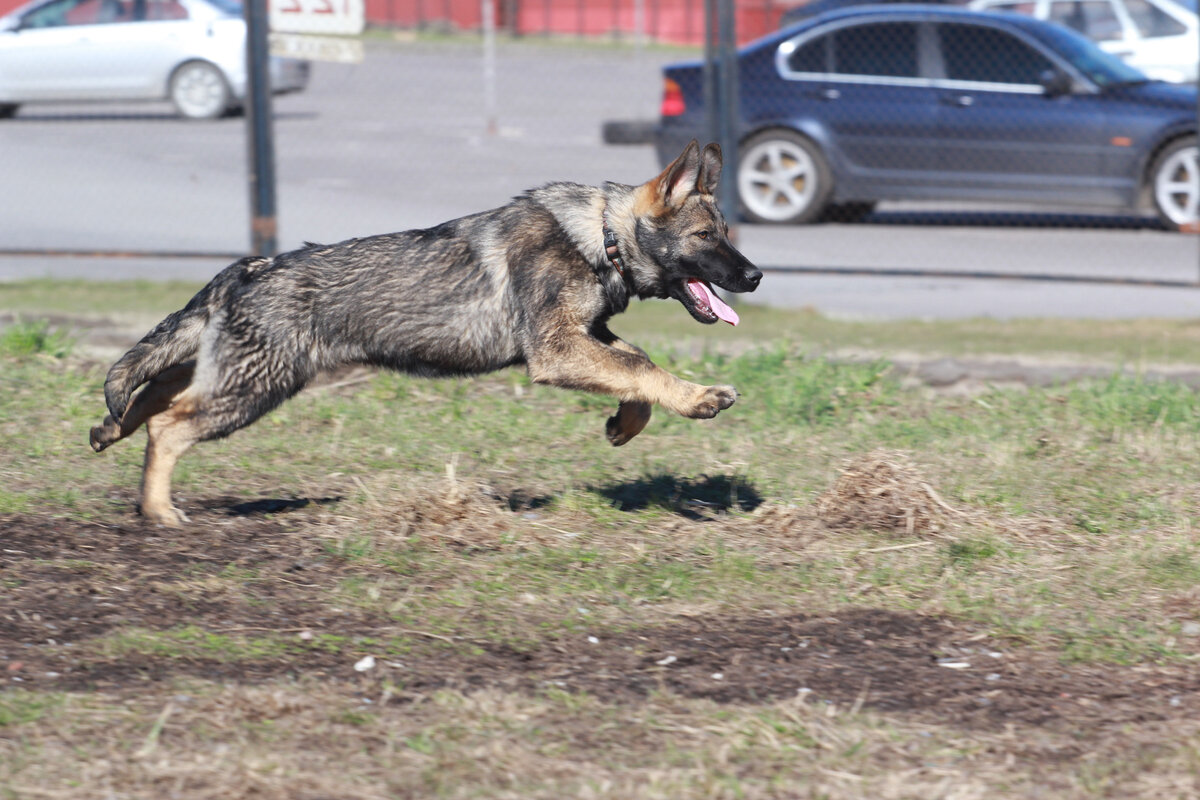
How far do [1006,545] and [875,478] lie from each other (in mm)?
525

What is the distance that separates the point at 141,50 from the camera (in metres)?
15.7

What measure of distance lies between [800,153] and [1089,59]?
7.97 feet

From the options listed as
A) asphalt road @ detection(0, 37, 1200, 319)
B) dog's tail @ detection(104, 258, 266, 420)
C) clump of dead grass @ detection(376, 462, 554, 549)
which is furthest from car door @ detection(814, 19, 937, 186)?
dog's tail @ detection(104, 258, 266, 420)

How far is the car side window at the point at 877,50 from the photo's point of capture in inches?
502

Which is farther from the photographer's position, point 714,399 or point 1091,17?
point 1091,17

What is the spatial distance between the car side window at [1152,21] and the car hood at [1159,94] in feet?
14.1

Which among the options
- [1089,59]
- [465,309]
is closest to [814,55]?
[1089,59]

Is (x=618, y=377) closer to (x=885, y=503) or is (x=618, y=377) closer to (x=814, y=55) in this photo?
(x=885, y=503)

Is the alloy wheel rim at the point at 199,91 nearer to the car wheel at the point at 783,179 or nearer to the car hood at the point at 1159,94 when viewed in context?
the car wheel at the point at 783,179

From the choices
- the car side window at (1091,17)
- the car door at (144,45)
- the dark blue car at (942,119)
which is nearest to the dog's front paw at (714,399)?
the dark blue car at (942,119)

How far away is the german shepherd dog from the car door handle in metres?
7.42

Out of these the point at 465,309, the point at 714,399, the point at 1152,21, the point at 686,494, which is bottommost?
the point at 686,494

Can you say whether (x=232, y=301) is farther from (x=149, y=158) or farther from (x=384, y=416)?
(x=149, y=158)

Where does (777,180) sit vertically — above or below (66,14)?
below
